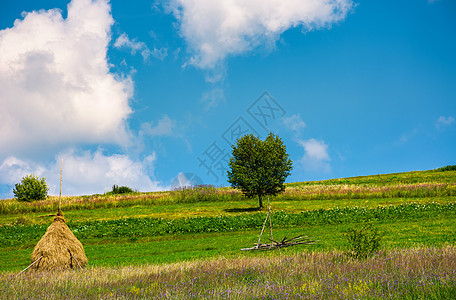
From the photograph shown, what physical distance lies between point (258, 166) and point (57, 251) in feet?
93.9

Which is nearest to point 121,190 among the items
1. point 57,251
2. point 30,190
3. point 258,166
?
point 30,190

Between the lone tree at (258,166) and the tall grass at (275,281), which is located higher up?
the lone tree at (258,166)

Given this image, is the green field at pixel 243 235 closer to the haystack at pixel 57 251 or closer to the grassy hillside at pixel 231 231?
the grassy hillside at pixel 231 231

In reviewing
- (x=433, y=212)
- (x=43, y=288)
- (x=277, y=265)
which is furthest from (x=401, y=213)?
(x=43, y=288)

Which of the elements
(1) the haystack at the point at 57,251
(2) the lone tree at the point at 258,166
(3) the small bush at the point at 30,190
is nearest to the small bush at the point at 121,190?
(3) the small bush at the point at 30,190

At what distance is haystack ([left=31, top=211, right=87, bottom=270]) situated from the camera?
12.8 metres

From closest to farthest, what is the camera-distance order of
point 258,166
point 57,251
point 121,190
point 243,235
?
point 57,251, point 243,235, point 258,166, point 121,190

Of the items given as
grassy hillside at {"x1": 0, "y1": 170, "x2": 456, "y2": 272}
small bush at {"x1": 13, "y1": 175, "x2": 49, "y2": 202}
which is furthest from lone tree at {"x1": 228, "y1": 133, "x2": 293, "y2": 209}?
small bush at {"x1": 13, "y1": 175, "x2": 49, "y2": 202}

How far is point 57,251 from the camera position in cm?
1300

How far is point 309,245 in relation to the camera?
1684 cm

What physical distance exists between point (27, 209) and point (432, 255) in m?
52.3

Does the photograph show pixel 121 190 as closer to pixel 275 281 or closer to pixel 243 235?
pixel 243 235

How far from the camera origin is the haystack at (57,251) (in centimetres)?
1283

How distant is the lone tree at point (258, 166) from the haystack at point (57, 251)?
2623 cm
